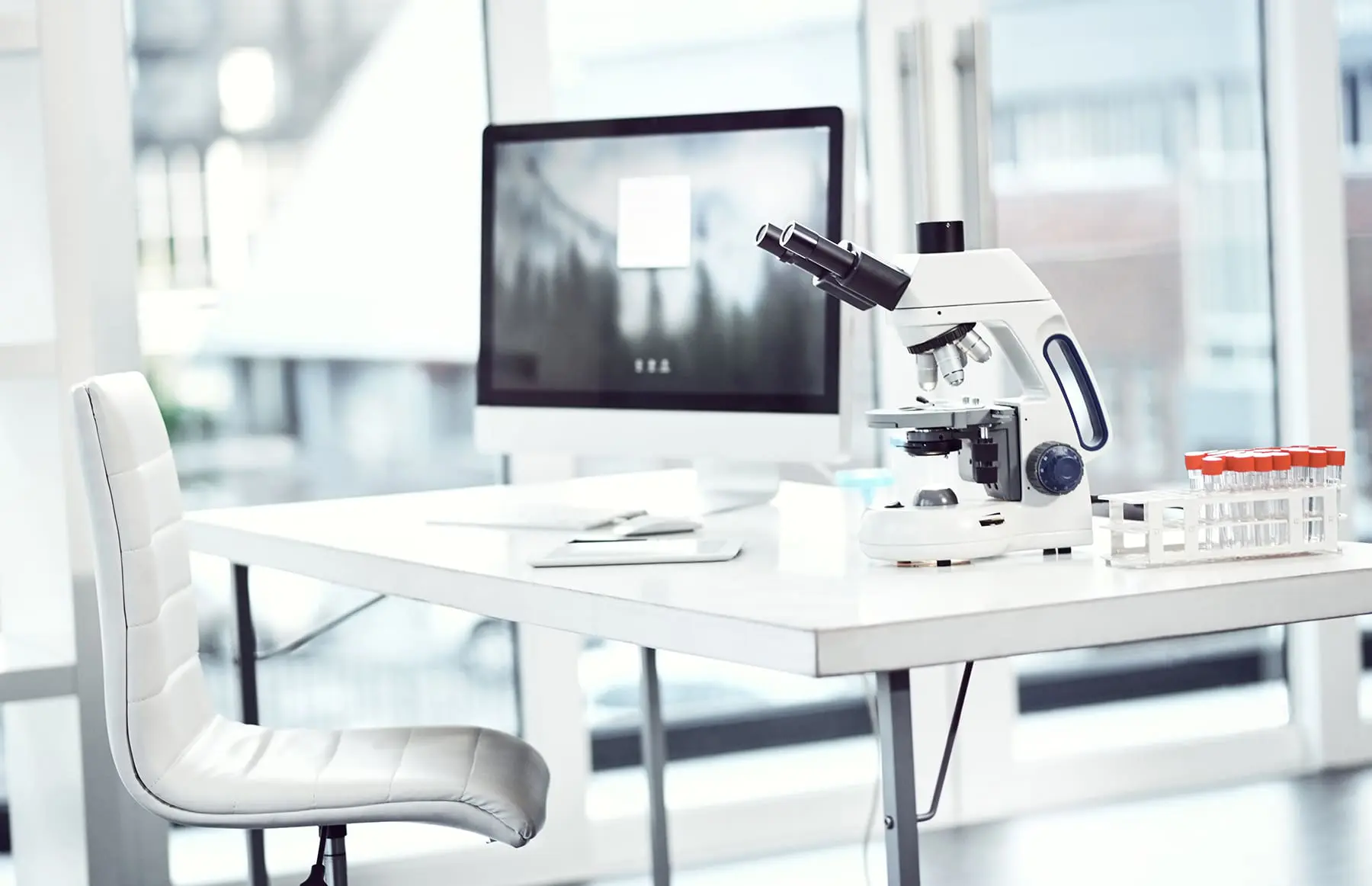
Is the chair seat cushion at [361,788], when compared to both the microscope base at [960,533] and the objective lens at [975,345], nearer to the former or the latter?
Result: the microscope base at [960,533]

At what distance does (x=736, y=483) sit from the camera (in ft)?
7.49

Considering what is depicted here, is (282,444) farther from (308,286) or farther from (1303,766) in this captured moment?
(1303,766)

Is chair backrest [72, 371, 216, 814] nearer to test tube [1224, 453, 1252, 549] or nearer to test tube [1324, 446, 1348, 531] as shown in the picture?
test tube [1224, 453, 1252, 549]

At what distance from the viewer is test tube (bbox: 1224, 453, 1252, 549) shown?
1.50 metres

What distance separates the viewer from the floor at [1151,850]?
9.09 feet

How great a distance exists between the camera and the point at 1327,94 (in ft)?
11.2

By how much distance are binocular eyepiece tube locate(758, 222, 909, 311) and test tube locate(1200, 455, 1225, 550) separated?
34cm

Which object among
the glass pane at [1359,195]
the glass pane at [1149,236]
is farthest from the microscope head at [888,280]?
the glass pane at [1359,195]

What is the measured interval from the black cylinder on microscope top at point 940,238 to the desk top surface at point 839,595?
32 centimetres

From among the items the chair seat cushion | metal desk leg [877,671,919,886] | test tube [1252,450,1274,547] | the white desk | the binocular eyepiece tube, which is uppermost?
the binocular eyepiece tube

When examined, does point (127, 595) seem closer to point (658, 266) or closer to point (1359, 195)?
point (658, 266)

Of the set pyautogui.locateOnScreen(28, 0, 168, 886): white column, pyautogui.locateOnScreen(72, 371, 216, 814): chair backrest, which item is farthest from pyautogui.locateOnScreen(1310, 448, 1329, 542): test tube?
pyautogui.locateOnScreen(28, 0, 168, 886): white column

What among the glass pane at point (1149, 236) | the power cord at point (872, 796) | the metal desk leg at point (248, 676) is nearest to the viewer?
the metal desk leg at point (248, 676)

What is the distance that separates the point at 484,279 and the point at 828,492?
1.97 ft
